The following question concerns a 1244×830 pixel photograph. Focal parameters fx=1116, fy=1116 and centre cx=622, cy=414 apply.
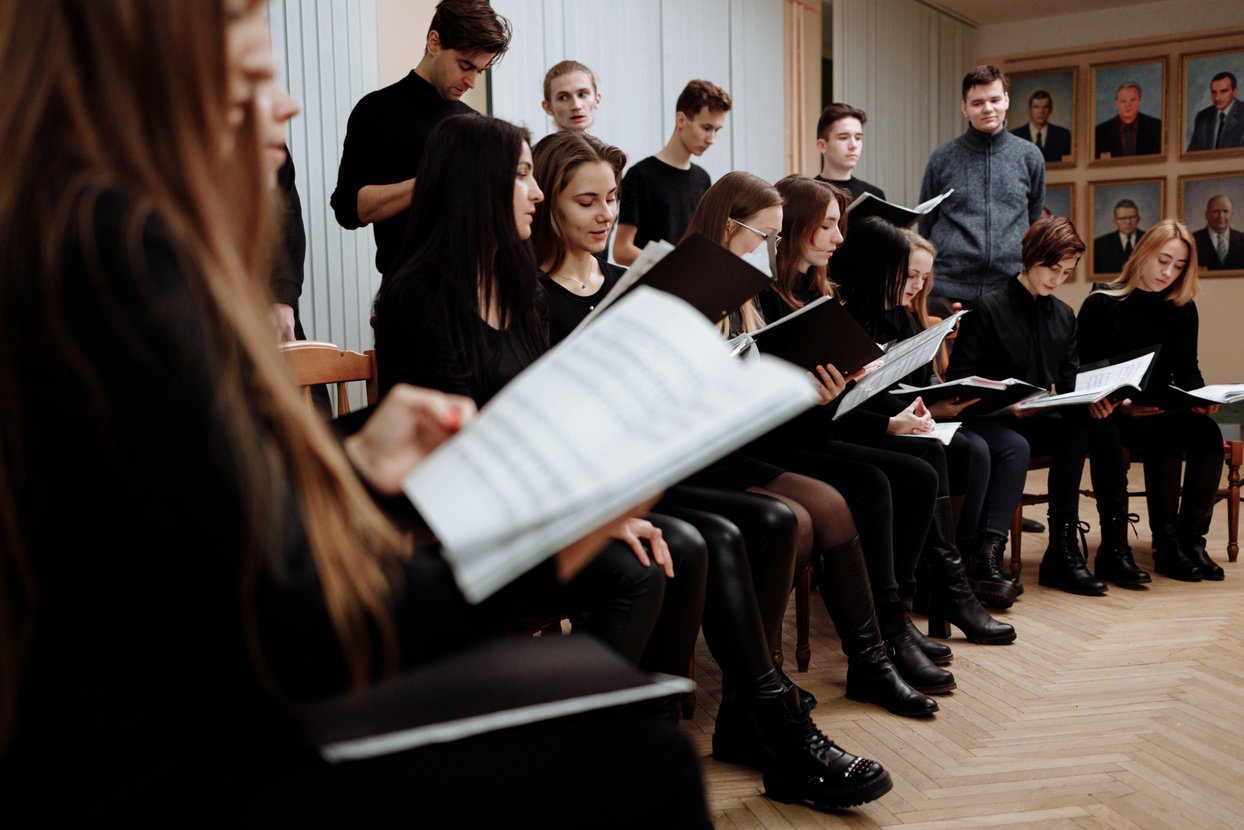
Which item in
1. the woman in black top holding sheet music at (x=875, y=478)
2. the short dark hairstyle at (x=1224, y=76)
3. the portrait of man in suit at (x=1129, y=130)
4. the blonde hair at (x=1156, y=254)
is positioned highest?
the short dark hairstyle at (x=1224, y=76)

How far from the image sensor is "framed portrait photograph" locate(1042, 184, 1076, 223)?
765 cm

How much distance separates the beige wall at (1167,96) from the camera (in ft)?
23.8

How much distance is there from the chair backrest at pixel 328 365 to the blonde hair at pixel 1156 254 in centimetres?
326

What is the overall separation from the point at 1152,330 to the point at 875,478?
7.33 feet

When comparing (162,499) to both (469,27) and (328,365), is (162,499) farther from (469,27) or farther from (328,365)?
(469,27)

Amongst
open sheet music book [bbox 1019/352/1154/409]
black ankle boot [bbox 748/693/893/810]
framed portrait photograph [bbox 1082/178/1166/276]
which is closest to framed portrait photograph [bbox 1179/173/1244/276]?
framed portrait photograph [bbox 1082/178/1166/276]

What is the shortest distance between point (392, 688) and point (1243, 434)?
5283mm

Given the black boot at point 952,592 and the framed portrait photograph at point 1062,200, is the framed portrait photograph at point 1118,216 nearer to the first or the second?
the framed portrait photograph at point 1062,200

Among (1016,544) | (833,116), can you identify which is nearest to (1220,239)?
(833,116)

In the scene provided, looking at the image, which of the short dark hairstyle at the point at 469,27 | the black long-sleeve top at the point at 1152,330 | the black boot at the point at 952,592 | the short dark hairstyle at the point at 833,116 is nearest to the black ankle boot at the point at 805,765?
the black boot at the point at 952,592

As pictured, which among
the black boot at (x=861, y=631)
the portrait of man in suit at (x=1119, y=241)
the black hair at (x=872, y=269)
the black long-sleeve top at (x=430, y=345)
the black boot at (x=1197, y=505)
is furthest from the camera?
the portrait of man in suit at (x=1119, y=241)

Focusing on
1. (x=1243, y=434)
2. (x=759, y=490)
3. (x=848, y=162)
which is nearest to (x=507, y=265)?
(x=759, y=490)

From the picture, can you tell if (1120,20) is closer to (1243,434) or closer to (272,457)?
(1243,434)

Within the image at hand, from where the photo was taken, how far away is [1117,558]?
3914mm
